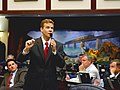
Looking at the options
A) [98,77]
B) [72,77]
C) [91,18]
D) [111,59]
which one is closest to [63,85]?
[72,77]

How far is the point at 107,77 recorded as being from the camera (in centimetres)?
216

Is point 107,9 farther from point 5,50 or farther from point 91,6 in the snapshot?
point 5,50

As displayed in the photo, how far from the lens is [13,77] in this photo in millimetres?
2262

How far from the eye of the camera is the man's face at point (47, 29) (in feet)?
7.34

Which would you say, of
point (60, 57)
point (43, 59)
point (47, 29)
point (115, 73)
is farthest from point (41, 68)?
point (115, 73)

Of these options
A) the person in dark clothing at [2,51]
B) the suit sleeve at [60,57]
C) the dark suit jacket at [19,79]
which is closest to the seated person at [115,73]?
the suit sleeve at [60,57]

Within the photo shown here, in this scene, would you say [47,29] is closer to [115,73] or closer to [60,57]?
[60,57]

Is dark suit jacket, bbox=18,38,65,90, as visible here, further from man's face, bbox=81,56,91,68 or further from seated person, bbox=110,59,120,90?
seated person, bbox=110,59,120,90

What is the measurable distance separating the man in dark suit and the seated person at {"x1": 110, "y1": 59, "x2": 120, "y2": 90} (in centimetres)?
42

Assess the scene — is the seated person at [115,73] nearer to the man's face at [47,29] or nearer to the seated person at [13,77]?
the man's face at [47,29]

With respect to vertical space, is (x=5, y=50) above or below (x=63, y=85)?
above

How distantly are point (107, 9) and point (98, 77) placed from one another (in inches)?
23.4

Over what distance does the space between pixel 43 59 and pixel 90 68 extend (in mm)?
418

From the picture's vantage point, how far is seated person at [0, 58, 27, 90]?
7.37 ft
